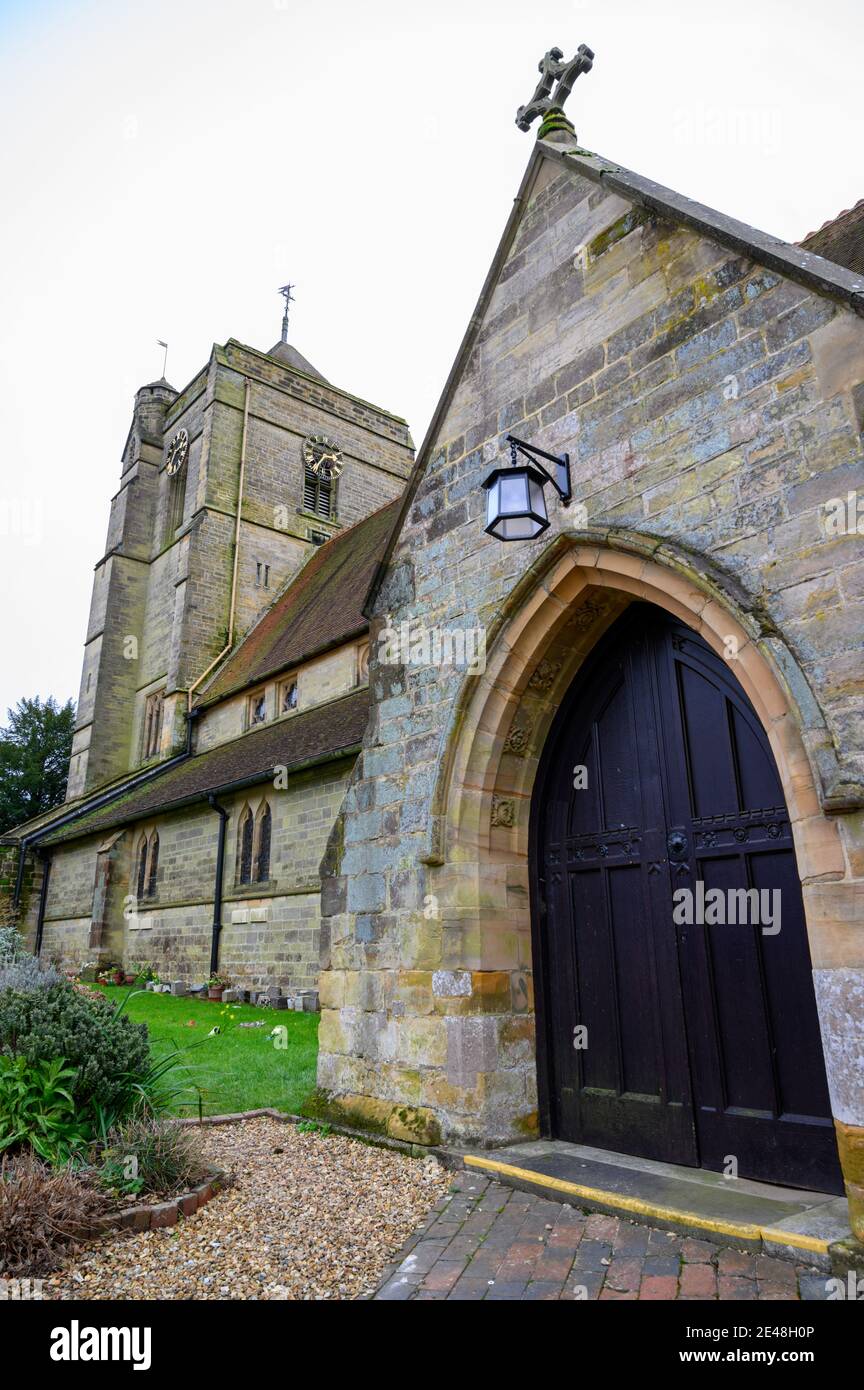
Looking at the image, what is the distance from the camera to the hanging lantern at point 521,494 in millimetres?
4902

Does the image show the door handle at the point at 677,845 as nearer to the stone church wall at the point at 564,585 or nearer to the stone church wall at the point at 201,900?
the stone church wall at the point at 564,585

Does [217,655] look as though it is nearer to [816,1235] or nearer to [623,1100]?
[623,1100]

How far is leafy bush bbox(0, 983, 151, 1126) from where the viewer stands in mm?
4738

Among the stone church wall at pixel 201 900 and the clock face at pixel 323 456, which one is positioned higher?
the clock face at pixel 323 456

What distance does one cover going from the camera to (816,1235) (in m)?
3.21

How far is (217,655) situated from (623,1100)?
2050cm

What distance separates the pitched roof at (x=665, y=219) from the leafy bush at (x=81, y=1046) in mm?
3465

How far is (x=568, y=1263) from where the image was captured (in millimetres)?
3371

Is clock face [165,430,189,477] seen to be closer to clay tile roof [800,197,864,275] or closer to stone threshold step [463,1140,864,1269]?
clay tile roof [800,197,864,275]

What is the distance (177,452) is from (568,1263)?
28.5 meters

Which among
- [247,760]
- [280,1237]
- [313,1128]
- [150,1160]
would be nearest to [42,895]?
[247,760]

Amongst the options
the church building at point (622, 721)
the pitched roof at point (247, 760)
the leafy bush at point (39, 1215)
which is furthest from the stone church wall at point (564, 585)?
the pitched roof at point (247, 760)
